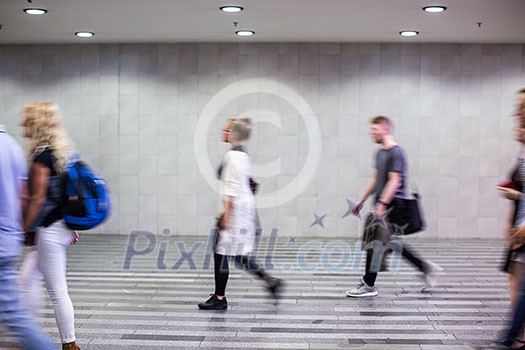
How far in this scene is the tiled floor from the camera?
215 inches

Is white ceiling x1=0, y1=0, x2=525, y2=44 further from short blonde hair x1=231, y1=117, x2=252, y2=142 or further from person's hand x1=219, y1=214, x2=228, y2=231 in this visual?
person's hand x1=219, y1=214, x2=228, y2=231

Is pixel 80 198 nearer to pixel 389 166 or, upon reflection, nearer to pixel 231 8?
pixel 389 166

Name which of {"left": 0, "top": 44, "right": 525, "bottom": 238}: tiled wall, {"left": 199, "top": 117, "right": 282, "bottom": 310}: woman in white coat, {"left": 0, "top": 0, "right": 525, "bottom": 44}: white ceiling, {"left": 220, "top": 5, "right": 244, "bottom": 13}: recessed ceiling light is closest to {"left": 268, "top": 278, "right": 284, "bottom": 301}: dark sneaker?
{"left": 199, "top": 117, "right": 282, "bottom": 310}: woman in white coat

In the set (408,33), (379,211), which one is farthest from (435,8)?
(379,211)

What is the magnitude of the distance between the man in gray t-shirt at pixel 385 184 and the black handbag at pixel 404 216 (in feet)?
0.25

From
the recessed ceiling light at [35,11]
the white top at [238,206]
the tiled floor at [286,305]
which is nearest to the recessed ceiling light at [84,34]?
the recessed ceiling light at [35,11]

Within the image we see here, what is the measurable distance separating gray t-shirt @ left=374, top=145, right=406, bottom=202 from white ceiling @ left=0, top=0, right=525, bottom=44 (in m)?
2.34

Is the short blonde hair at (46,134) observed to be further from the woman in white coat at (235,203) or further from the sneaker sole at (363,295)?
the sneaker sole at (363,295)

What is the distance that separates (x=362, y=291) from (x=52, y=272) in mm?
3580

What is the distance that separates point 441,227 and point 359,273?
3.75 metres

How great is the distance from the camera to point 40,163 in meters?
4.28

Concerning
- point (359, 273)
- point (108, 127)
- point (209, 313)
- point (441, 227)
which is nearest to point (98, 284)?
point (209, 313)

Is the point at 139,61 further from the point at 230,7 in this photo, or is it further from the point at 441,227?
the point at 441,227

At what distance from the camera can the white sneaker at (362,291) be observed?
6988mm
